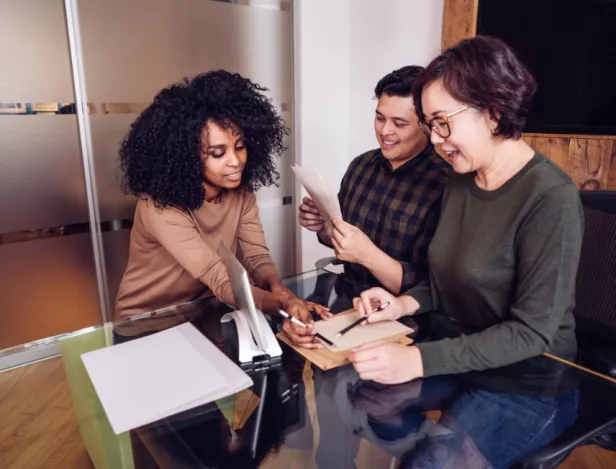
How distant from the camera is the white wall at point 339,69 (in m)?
2.75

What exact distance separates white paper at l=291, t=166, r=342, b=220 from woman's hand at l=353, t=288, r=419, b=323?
0.92 feet

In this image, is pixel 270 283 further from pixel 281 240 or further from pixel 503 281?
pixel 281 240

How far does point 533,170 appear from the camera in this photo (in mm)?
1094

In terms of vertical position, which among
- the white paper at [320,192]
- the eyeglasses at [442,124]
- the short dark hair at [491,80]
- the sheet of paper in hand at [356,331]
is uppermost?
the short dark hair at [491,80]

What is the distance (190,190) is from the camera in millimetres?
Answer: 1544

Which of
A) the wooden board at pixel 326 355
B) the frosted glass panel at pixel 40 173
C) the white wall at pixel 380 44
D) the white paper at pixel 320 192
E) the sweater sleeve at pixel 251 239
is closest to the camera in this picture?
the wooden board at pixel 326 355

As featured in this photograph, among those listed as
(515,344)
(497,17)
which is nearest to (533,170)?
(515,344)

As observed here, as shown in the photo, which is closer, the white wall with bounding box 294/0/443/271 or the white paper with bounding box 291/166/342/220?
the white paper with bounding box 291/166/342/220

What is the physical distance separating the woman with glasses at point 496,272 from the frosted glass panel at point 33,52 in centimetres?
183

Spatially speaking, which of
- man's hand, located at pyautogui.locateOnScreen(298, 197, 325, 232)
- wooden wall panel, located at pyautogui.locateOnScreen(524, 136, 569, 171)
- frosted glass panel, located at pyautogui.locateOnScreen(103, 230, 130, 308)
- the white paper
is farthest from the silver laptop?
frosted glass panel, located at pyautogui.locateOnScreen(103, 230, 130, 308)

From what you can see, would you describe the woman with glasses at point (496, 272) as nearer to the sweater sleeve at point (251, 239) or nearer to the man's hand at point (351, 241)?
the man's hand at point (351, 241)

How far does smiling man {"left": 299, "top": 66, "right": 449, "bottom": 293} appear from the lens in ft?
4.86

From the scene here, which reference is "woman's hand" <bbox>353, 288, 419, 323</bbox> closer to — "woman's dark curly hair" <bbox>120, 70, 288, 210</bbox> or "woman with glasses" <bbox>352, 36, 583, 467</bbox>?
"woman with glasses" <bbox>352, 36, 583, 467</bbox>


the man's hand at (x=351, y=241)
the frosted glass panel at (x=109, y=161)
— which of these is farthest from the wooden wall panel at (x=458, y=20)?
the frosted glass panel at (x=109, y=161)
